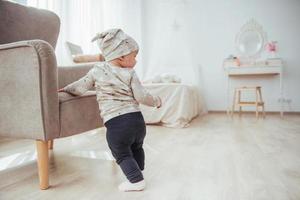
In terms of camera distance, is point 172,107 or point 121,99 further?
point 172,107

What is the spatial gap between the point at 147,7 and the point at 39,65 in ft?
12.4

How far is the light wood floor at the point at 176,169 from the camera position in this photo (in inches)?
40.6

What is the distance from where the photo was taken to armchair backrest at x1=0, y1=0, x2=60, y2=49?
4.44 feet

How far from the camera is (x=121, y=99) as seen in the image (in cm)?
109

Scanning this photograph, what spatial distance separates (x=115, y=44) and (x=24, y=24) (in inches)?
28.6

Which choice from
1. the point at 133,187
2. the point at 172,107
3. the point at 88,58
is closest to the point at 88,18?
the point at 88,58

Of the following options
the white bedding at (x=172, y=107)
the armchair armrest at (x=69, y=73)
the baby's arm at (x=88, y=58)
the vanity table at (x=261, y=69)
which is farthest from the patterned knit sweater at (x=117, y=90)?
the vanity table at (x=261, y=69)

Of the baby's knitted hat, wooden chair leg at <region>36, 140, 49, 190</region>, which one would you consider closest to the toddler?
the baby's knitted hat

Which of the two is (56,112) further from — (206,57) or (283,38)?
(283,38)

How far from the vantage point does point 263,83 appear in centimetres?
395

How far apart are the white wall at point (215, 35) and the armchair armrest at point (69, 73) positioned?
269 centimetres

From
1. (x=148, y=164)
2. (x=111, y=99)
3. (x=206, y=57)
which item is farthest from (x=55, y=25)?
(x=206, y=57)

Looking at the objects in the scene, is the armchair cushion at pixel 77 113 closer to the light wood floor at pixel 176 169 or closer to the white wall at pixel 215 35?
the light wood floor at pixel 176 169

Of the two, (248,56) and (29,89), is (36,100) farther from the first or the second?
(248,56)
